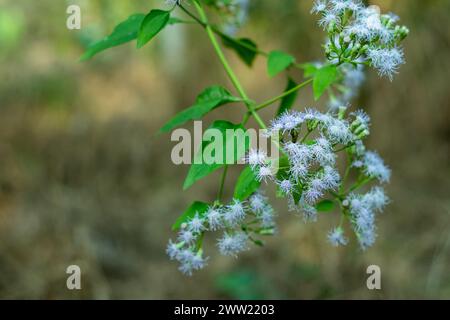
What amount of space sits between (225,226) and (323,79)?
36 cm

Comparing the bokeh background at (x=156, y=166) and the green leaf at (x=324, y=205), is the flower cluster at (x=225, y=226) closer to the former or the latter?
the green leaf at (x=324, y=205)

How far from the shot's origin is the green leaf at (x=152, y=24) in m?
1.07

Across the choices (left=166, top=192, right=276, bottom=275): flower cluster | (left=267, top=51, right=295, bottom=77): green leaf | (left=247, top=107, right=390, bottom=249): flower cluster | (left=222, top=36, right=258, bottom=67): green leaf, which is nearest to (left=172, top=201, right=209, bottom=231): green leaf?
(left=166, top=192, right=276, bottom=275): flower cluster

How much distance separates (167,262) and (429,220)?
1.90 m

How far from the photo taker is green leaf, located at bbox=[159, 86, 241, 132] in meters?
1.18

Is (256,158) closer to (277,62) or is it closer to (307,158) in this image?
(307,158)

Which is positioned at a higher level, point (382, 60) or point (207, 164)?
point (382, 60)

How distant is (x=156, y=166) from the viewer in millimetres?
4672

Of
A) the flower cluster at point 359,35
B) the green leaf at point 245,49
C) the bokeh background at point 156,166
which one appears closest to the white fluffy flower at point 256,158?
the flower cluster at point 359,35

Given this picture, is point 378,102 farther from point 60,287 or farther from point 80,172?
point 60,287

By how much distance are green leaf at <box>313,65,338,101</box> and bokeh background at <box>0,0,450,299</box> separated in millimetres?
1746

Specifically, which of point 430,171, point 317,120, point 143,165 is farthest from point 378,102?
point 317,120

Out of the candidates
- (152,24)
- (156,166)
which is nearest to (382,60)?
(152,24)

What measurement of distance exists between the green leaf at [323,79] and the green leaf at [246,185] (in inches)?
7.8
